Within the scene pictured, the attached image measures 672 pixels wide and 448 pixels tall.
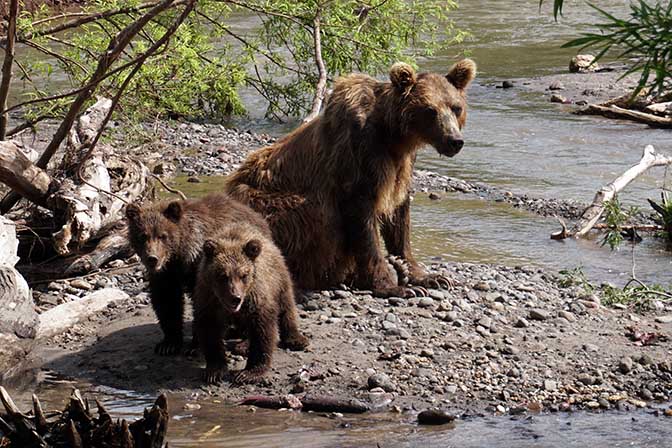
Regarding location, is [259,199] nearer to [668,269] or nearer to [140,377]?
[140,377]

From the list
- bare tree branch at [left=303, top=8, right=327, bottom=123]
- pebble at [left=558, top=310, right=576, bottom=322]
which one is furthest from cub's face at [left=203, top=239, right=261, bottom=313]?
bare tree branch at [left=303, top=8, right=327, bottom=123]

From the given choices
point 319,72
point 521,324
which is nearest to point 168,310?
point 521,324

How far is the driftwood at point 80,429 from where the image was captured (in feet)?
16.9

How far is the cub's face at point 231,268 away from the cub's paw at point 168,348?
0.68 meters

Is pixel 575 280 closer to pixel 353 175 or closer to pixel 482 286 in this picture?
pixel 482 286

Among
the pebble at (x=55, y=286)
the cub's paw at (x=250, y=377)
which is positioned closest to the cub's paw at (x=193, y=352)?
the cub's paw at (x=250, y=377)

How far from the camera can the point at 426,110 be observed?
8312mm

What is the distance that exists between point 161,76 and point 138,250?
12.4ft

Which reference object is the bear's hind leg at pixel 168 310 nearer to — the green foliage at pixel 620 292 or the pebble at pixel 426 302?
the pebble at pixel 426 302

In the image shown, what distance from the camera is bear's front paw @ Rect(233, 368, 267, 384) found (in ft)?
22.5

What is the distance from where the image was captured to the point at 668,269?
409 inches

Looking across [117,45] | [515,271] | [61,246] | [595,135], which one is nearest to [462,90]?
[515,271]

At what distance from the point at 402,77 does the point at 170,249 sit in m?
2.28

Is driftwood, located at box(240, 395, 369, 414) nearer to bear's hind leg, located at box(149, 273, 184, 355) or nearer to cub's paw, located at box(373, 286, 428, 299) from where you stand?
bear's hind leg, located at box(149, 273, 184, 355)
